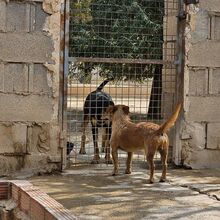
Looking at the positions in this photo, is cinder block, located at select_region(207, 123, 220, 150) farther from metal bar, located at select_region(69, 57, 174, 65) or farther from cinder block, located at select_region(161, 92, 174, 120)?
metal bar, located at select_region(69, 57, 174, 65)

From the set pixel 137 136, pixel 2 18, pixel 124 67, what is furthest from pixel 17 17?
pixel 124 67

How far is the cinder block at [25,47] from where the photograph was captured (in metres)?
7.74

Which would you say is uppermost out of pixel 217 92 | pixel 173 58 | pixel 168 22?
pixel 168 22

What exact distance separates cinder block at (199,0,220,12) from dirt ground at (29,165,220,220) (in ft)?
8.46

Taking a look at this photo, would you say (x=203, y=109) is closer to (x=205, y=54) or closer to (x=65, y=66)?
(x=205, y=54)

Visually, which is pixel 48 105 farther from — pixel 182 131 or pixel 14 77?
pixel 182 131

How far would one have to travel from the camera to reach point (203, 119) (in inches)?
346

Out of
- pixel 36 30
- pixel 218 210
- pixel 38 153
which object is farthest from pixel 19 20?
pixel 218 210

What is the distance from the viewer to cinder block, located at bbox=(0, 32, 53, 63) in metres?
7.74

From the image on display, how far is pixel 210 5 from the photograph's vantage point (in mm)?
8750

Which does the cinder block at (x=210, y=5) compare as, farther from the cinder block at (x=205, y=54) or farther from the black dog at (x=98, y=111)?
the black dog at (x=98, y=111)

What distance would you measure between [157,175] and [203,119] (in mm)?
1308

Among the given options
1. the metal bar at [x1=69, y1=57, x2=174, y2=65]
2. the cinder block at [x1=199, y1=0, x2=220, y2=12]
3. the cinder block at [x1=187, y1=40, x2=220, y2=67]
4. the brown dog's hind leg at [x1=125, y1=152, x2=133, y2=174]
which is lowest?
the brown dog's hind leg at [x1=125, y1=152, x2=133, y2=174]

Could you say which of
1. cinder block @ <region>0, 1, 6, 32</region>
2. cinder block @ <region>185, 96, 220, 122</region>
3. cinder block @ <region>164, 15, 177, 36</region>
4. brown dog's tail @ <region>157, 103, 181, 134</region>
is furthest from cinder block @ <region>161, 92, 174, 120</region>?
cinder block @ <region>0, 1, 6, 32</region>
